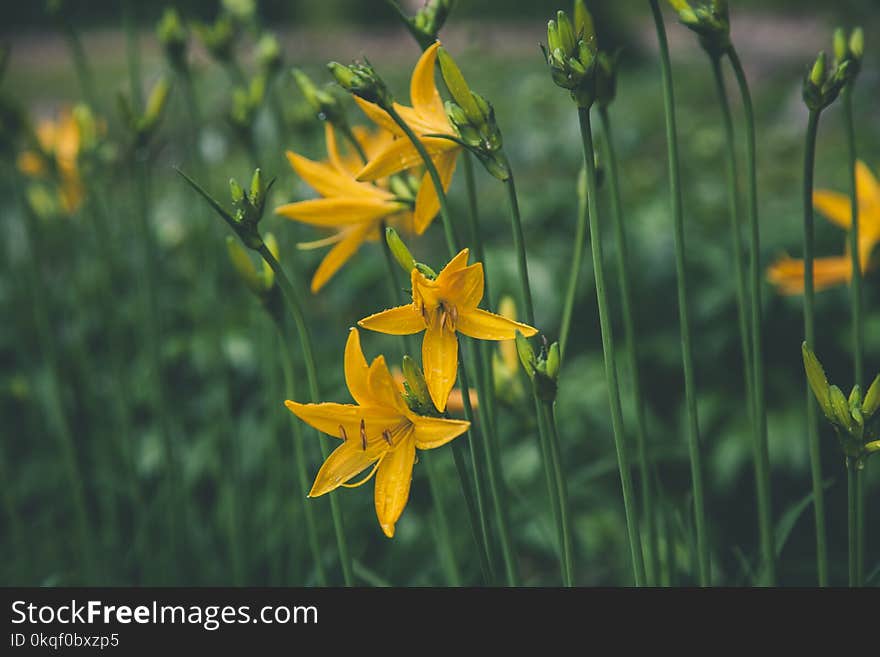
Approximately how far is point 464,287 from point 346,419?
0.12 meters

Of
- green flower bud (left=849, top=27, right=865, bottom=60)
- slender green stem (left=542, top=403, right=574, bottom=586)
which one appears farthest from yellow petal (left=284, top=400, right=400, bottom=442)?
green flower bud (left=849, top=27, right=865, bottom=60)

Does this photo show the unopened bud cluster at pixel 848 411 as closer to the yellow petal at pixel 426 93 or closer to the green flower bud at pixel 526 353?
the green flower bud at pixel 526 353

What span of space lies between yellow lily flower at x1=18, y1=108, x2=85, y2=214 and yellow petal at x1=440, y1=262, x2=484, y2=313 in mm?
858

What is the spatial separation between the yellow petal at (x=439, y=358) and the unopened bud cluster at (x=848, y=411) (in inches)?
9.8

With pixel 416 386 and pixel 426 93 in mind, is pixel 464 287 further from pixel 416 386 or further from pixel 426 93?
pixel 426 93

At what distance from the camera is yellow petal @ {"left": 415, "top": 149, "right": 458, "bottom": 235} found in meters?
0.69

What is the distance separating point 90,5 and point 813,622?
24.0ft

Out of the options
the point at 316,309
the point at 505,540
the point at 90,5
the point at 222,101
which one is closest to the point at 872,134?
the point at 316,309

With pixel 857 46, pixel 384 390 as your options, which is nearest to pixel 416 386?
pixel 384 390

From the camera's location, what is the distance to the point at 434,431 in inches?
Result: 22.0

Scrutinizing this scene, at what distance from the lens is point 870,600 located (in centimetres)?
65

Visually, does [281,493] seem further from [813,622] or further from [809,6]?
[809,6]

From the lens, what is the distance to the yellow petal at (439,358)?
22.2 inches

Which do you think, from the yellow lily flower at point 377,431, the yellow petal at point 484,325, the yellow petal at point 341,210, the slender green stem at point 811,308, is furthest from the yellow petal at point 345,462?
the slender green stem at point 811,308
